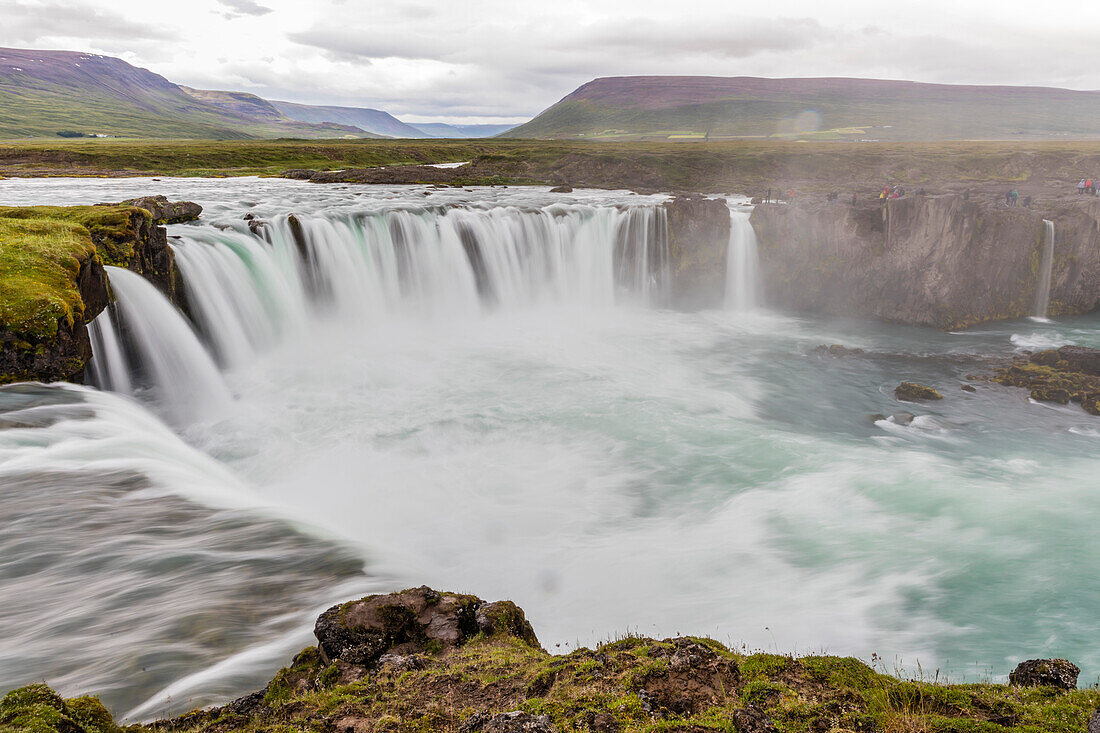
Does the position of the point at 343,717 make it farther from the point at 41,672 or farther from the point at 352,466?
the point at 352,466

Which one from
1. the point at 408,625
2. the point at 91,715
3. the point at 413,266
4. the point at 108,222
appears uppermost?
the point at 108,222

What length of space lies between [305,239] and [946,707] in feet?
93.5

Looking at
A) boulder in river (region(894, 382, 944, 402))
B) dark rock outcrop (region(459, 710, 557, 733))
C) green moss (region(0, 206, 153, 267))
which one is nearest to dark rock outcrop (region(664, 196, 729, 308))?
boulder in river (region(894, 382, 944, 402))

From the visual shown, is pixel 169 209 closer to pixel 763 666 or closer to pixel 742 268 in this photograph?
pixel 763 666

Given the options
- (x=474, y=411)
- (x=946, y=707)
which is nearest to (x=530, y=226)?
(x=474, y=411)

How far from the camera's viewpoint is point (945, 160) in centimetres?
7575

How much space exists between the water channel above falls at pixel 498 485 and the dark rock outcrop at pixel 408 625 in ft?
3.78

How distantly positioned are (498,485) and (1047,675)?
1179cm

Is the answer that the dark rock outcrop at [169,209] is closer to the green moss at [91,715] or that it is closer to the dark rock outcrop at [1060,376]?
the green moss at [91,715]

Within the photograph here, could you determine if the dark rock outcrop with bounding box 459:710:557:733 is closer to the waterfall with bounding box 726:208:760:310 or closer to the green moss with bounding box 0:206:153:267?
the green moss with bounding box 0:206:153:267

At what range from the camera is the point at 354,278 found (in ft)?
96.3

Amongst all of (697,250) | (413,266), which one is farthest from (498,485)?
(697,250)

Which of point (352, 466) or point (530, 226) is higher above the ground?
point (530, 226)

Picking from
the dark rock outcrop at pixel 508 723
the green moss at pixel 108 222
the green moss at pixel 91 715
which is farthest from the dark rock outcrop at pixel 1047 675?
the green moss at pixel 108 222
